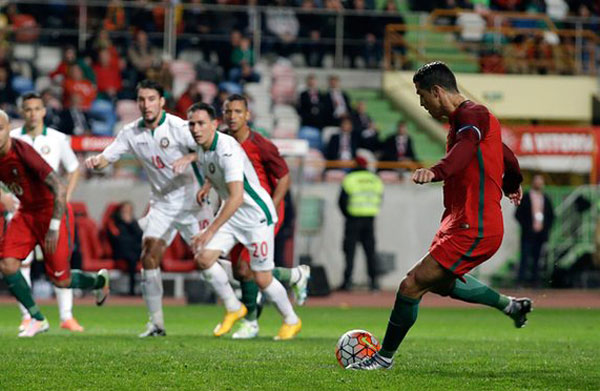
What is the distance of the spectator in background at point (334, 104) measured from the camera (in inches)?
1034

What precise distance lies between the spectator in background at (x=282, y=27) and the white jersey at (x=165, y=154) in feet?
49.7

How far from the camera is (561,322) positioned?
1672 centimetres

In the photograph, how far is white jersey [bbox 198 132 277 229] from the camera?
40.1ft

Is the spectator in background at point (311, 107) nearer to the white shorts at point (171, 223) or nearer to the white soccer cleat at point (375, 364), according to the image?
the white shorts at point (171, 223)

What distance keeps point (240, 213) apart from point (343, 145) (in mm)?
11787

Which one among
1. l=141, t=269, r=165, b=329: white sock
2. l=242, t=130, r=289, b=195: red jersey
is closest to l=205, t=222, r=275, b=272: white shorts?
l=242, t=130, r=289, b=195: red jersey

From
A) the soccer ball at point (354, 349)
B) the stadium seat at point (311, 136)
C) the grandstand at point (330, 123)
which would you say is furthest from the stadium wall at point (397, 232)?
the soccer ball at point (354, 349)

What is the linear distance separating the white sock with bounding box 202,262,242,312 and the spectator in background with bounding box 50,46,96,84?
12448mm

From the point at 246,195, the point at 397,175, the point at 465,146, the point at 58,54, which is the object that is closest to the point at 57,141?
the point at 246,195

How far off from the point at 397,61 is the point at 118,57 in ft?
21.4

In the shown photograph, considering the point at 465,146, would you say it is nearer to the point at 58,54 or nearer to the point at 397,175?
the point at 397,175

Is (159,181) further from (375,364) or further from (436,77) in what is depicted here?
(436,77)

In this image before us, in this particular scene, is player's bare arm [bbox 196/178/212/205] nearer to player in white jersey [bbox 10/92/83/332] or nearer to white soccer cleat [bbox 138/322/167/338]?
white soccer cleat [bbox 138/322/167/338]

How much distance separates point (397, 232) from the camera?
24.0 metres
